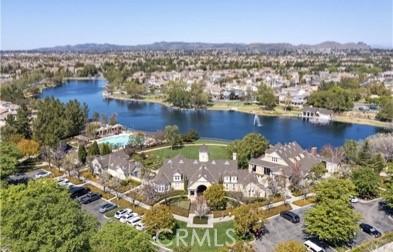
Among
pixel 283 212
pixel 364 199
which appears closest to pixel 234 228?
pixel 283 212

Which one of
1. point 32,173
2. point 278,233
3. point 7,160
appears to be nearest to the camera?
point 278,233

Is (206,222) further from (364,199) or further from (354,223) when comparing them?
(364,199)

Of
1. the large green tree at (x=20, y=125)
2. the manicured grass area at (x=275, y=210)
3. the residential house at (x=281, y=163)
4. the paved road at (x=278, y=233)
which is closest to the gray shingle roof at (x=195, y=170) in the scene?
the residential house at (x=281, y=163)

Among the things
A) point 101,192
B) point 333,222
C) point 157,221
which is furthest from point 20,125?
point 333,222

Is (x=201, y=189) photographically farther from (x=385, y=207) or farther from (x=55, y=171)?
(x=55, y=171)

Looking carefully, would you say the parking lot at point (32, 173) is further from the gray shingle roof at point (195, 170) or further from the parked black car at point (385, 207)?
the parked black car at point (385, 207)

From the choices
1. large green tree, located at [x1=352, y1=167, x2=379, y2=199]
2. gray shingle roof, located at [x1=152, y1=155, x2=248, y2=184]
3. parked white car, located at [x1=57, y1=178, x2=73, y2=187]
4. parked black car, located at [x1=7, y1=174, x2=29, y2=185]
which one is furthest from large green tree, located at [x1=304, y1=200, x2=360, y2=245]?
parked black car, located at [x1=7, y1=174, x2=29, y2=185]
